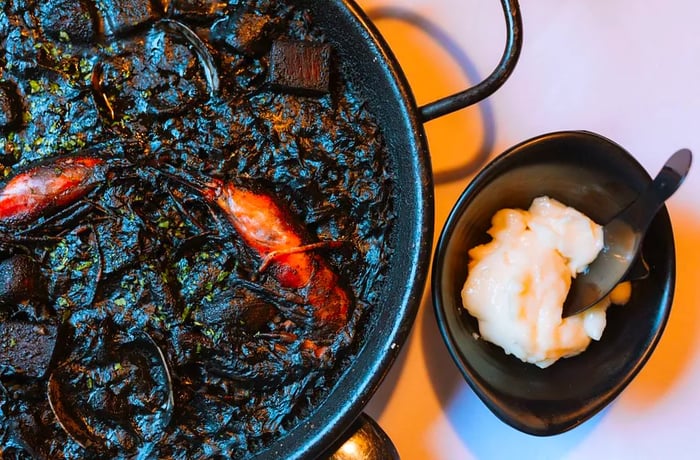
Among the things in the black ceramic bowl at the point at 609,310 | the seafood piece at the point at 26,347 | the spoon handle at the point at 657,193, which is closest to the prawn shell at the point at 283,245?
the black ceramic bowl at the point at 609,310

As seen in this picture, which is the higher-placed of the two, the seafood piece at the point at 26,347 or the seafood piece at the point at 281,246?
the seafood piece at the point at 281,246

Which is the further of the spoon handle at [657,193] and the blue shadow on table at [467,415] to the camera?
the blue shadow on table at [467,415]

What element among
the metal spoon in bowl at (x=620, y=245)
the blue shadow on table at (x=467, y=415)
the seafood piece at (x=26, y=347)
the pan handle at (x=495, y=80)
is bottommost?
the blue shadow on table at (x=467, y=415)

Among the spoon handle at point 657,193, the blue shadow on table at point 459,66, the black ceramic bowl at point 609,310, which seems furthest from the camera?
the blue shadow on table at point 459,66

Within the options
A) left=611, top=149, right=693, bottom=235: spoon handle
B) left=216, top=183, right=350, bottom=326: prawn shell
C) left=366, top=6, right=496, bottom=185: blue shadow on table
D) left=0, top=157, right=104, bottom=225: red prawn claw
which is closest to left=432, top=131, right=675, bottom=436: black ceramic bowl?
left=611, top=149, right=693, bottom=235: spoon handle

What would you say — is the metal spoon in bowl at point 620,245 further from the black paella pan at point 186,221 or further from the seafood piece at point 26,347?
the seafood piece at point 26,347

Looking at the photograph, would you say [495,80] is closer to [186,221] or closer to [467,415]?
[186,221]

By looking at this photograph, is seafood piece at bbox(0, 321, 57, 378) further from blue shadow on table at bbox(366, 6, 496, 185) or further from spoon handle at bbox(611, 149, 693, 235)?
spoon handle at bbox(611, 149, 693, 235)
